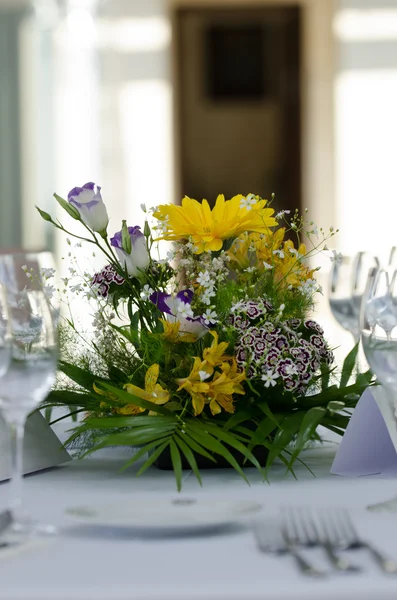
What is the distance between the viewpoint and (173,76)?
440 centimetres

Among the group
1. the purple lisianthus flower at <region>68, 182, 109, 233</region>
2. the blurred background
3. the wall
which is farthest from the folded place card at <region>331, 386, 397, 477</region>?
the wall

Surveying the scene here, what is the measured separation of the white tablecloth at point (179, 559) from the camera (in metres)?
0.61

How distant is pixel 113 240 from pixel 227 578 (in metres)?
0.47

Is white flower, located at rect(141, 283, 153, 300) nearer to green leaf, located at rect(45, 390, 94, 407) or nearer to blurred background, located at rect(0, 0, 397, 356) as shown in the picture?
green leaf, located at rect(45, 390, 94, 407)

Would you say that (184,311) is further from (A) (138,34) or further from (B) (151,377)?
(A) (138,34)

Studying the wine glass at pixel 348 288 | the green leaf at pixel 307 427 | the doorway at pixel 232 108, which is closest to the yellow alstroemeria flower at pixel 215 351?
the green leaf at pixel 307 427

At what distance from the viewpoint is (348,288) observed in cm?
156

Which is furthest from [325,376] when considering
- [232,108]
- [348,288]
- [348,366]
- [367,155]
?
[232,108]

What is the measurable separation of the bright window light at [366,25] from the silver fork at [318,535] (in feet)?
12.8

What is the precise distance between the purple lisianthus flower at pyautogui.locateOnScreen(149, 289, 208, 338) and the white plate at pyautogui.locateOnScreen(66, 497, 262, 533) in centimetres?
22

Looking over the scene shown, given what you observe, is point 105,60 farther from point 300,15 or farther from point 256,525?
point 256,525

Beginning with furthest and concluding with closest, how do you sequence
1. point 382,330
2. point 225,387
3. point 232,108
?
point 232,108 < point 225,387 < point 382,330

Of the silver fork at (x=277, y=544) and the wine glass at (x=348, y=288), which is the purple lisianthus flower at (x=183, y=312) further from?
the wine glass at (x=348, y=288)

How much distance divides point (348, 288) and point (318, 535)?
35.4 inches
